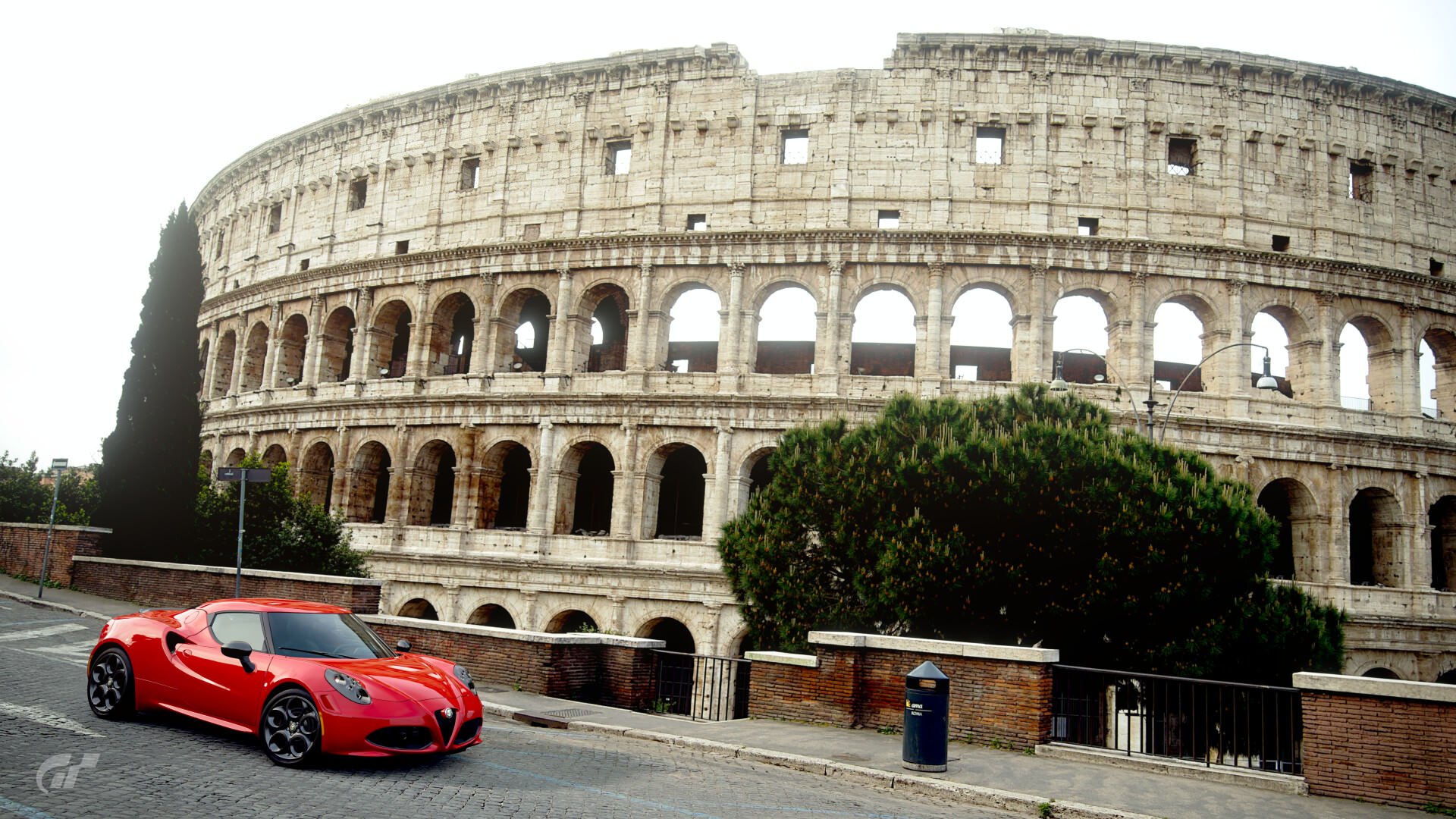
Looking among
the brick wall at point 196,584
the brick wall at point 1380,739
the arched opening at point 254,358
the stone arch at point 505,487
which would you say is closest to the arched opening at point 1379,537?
the brick wall at point 1380,739

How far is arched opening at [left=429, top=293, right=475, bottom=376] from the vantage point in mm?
30734

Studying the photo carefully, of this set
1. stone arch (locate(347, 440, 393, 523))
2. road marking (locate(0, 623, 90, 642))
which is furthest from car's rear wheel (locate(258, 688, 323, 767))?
stone arch (locate(347, 440, 393, 523))

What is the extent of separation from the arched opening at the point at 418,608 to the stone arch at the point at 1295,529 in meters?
22.7

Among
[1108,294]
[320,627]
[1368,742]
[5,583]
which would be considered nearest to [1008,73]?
[1108,294]

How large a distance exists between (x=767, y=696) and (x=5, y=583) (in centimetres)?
2072

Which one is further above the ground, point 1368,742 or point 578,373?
point 578,373

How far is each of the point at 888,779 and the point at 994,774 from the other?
1216mm

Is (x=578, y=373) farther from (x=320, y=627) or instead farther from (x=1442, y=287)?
(x=1442, y=287)

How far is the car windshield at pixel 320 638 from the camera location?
9328mm

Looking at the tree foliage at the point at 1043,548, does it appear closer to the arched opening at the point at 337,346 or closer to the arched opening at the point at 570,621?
the arched opening at the point at 570,621

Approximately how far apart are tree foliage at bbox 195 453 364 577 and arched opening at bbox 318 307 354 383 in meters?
8.46

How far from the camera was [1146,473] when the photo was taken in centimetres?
1725

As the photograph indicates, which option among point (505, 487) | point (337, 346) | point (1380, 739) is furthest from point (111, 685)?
point (337, 346)

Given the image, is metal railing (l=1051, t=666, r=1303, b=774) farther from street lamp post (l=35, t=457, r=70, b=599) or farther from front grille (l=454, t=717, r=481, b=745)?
street lamp post (l=35, t=457, r=70, b=599)
